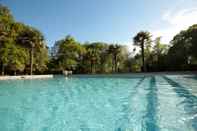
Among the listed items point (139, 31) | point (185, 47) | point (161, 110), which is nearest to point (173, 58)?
point (185, 47)

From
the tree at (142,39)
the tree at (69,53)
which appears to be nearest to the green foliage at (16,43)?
the tree at (69,53)

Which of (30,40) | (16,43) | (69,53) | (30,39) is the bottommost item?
(69,53)

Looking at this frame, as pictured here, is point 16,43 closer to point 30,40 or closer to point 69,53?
point 30,40

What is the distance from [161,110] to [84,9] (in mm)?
17913

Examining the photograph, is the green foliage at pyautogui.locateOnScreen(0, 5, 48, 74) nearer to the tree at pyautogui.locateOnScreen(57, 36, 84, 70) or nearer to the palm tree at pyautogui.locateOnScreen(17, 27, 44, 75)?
the palm tree at pyautogui.locateOnScreen(17, 27, 44, 75)

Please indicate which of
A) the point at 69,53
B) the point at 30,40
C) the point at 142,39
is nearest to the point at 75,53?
the point at 69,53

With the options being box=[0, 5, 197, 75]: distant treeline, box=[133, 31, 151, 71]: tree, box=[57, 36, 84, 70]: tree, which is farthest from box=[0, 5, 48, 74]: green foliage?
box=[133, 31, 151, 71]: tree

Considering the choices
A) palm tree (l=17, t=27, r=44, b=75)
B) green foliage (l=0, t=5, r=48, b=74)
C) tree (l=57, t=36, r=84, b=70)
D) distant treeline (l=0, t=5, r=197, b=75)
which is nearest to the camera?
green foliage (l=0, t=5, r=48, b=74)

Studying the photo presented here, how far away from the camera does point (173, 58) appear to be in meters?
32.4

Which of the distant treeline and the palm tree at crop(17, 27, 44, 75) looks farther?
the palm tree at crop(17, 27, 44, 75)

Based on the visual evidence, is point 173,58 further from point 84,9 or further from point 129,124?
point 129,124

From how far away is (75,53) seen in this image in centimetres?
4247

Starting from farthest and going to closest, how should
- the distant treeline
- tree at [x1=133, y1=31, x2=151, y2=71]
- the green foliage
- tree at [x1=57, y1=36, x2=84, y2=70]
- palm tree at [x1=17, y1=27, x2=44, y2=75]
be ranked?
1. tree at [x1=57, y1=36, x2=84, y2=70]
2. tree at [x1=133, y1=31, x2=151, y2=71]
3. palm tree at [x1=17, y1=27, x2=44, y2=75]
4. the distant treeline
5. the green foliage

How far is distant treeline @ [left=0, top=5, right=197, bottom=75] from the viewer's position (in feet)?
87.6
